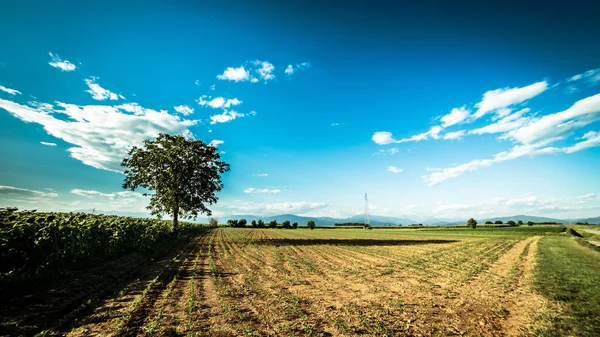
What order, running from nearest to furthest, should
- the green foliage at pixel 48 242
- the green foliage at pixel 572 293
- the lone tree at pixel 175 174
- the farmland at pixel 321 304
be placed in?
1. the farmland at pixel 321 304
2. the green foliage at pixel 572 293
3. the green foliage at pixel 48 242
4. the lone tree at pixel 175 174

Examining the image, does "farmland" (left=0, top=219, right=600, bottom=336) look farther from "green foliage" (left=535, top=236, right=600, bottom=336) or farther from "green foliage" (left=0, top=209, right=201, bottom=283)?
"green foliage" (left=0, top=209, right=201, bottom=283)

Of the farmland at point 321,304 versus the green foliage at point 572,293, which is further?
the green foliage at point 572,293

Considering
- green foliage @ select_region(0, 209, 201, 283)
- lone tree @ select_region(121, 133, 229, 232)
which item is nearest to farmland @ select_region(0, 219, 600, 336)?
green foliage @ select_region(0, 209, 201, 283)

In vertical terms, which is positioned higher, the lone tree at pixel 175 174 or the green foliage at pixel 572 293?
the lone tree at pixel 175 174

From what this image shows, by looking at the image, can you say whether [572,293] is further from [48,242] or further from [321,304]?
[48,242]

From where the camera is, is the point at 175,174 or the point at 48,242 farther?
the point at 175,174

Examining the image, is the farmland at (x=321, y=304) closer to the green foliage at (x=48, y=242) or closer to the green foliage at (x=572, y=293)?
the green foliage at (x=572, y=293)

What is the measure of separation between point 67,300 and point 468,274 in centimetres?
2143

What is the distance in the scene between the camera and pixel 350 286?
42.6 feet

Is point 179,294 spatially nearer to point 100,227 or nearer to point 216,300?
point 216,300

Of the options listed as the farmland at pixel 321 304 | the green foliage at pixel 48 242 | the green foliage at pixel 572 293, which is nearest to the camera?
the farmland at pixel 321 304

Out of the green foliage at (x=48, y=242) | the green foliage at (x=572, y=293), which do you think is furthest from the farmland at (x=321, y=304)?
the green foliage at (x=48, y=242)

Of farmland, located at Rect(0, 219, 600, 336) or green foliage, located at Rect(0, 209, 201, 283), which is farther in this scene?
green foliage, located at Rect(0, 209, 201, 283)

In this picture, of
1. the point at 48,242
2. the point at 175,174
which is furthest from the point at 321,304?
the point at 175,174
